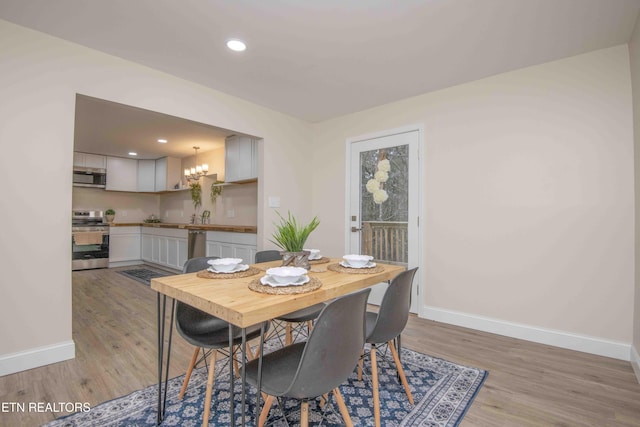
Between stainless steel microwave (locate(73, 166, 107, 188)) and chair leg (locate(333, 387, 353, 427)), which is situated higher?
stainless steel microwave (locate(73, 166, 107, 188))

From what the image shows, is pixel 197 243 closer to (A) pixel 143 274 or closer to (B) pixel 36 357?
(A) pixel 143 274

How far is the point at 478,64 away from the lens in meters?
2.57

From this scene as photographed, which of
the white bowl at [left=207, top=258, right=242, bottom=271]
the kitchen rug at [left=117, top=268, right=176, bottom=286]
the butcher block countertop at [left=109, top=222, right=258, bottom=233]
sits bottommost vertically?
the kitchen rug at [left=117, top=268, right=176, bottom=286]

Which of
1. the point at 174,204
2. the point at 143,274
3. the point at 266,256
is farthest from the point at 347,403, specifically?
the point at 174,204

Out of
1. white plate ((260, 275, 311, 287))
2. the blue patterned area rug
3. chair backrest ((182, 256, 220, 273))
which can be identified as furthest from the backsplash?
white plate ((260, 275, 311, 287))

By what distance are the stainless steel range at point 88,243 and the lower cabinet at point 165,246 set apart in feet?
2.19

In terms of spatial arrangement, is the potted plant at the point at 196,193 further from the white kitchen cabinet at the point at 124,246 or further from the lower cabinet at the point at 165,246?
the white kitchen cabinet at the point at 124,246

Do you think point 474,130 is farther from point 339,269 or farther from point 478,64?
point 339,269

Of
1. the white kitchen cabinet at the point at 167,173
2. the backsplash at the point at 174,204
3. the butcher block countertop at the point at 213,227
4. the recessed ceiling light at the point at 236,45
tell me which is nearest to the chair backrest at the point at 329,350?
the recessed ceiling light at the point at 236,45

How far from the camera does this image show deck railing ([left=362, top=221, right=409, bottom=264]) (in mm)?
3369

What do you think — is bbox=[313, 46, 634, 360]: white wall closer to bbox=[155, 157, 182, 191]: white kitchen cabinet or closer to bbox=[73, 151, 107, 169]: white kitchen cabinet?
bbox=[155, 157, 182, 191]: white kitchen cabinet

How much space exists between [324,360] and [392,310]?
594 mm

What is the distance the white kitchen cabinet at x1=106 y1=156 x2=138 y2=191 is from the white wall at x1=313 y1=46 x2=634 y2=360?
5974mm

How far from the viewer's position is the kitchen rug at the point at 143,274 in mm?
4849
